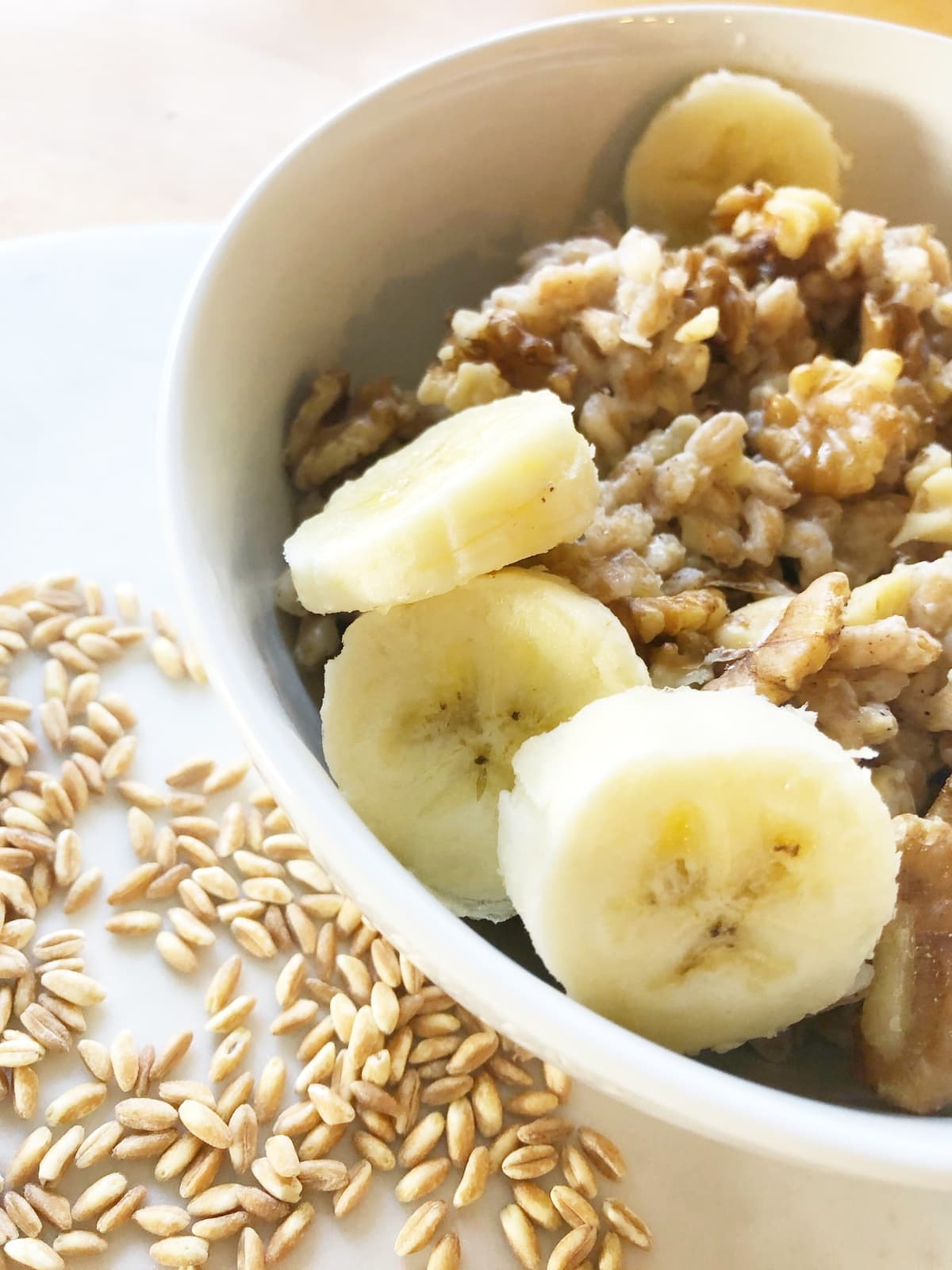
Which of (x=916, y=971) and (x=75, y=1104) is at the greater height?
(x=916, y=971)

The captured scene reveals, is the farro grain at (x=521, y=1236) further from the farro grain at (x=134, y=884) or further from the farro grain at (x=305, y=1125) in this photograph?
the farro grain at (x=134, y=884)

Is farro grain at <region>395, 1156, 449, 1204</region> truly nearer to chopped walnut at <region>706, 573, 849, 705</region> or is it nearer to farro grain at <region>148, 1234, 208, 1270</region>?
farro grain at <region>148, 1234, 208, 1270</region>

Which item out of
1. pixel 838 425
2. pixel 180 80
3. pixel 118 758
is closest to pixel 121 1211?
pixel 118 758

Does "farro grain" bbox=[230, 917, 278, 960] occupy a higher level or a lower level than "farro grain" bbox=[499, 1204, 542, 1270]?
higher

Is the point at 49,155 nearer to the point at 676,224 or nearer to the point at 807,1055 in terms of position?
the point at 676,224

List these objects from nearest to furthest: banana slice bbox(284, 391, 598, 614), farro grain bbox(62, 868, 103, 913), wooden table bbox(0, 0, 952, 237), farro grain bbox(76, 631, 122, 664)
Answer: banana slice bbox(284, 391, 598, 614) < farro grain bbox(62, 868, 103, 913) < farro grain bbox(76, 631, 122, 664) < wooden table bbox(0, 0, 952, 237)

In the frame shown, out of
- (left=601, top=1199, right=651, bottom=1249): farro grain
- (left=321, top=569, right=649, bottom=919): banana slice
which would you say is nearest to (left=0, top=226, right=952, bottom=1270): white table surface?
(left=601, top=1199, right=651, bottom=1249): farro grain

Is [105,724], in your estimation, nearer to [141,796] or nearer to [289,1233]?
[141,796]

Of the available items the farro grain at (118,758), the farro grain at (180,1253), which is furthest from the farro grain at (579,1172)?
the farro grain at (118,758)
